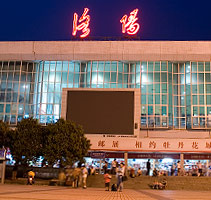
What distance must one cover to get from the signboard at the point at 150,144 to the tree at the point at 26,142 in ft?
35.2

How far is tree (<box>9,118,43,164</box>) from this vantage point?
32312 millimetres

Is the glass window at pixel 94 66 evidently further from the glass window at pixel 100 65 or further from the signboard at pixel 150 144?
the signboard at pixel 150 144

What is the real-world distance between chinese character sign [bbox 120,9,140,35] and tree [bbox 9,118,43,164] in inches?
871

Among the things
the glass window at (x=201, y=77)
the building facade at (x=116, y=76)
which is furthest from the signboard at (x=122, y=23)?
the glass window at (x=201, y=77)

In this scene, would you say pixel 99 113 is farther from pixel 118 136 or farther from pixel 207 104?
pixel 207 104

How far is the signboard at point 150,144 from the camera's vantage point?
4166 centimetres

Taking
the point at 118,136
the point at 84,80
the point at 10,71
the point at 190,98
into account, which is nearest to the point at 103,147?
the point at 118,136

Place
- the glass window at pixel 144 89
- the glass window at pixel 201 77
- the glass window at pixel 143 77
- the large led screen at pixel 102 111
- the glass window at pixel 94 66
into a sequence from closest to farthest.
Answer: the large led screen at pixel 102 111, the glass window at pixel 201 77, the glass window at pixel 144 89, the glass window at pixel 143 77, the glass window at pixel 94 66

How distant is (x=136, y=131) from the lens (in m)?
42.9

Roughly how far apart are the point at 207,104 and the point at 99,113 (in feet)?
47.4

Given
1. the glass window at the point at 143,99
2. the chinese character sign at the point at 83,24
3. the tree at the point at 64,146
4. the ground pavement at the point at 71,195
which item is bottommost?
the ground pavement at the point at 71,195

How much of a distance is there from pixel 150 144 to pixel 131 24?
58.5 feet

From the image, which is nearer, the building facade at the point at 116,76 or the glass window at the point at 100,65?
the building facade at the point at 116,76

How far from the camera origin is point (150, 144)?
42.2 meters
